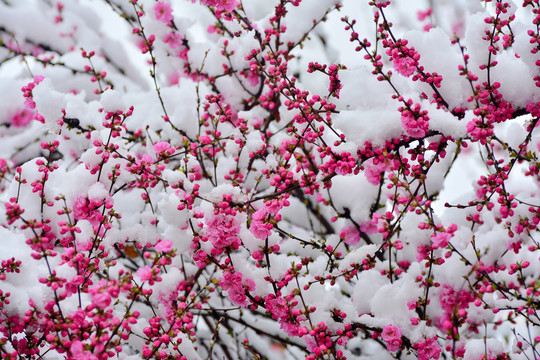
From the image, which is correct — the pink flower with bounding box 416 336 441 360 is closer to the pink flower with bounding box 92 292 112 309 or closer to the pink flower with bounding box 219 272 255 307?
the pink flower with bounding box 219 272 255 307

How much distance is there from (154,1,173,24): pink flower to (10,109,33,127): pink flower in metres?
1.78

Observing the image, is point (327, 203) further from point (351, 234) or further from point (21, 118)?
point (21, 118)

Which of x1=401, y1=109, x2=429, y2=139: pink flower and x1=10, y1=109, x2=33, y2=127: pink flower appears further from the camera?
x1=10, y1=109, x2=33, y2=127: pink flower

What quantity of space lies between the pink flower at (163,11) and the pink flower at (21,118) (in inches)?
70.0

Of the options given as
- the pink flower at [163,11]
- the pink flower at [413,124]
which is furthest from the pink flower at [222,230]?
the pink flower at [163,11]

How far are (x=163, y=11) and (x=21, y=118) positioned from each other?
191cm

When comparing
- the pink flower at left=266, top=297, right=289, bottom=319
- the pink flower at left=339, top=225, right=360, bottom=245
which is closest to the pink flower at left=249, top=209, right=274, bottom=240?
the pink flower at left=266, top=297, right=289, bottom=319

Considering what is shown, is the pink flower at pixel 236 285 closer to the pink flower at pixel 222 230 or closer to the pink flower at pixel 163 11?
the pink flower at pixel 222 230

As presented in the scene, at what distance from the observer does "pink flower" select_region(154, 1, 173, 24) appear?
9.55 feet

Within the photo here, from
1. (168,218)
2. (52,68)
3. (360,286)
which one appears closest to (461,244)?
(360,286)

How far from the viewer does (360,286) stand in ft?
7.91

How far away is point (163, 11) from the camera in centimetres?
292

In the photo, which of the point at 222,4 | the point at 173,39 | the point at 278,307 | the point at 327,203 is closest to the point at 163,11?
the point at 173,39

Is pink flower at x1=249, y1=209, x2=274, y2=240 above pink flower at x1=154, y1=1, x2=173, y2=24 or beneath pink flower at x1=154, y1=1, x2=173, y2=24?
beneath
